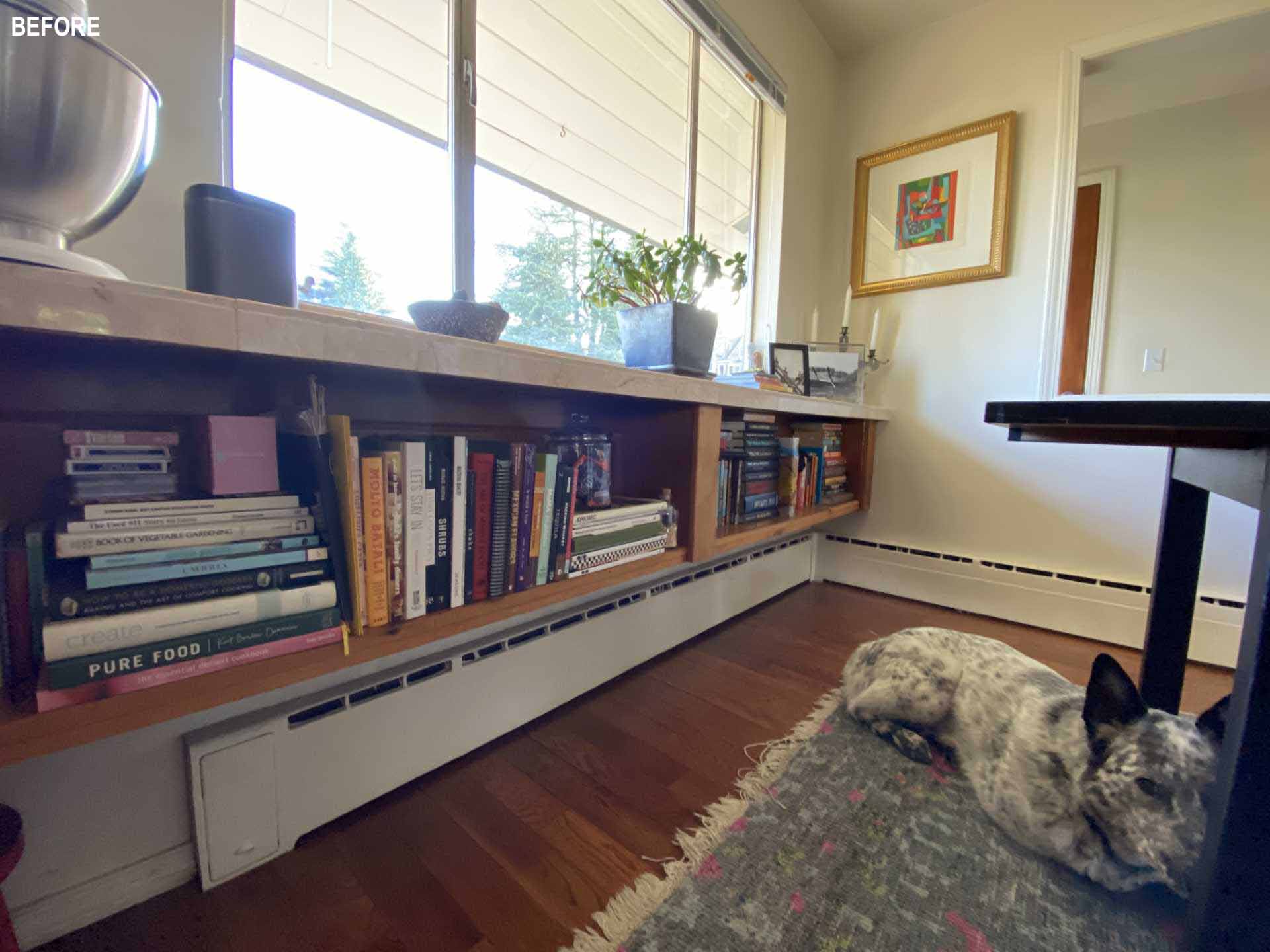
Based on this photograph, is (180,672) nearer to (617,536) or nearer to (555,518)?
(555,518)

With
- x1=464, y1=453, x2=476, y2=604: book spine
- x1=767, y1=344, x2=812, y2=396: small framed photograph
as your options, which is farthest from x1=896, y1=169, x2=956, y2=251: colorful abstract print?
x1=464, y1=453, x2=476, y2=604: book spine

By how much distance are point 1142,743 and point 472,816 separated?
106cm

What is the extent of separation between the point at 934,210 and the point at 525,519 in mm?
2241

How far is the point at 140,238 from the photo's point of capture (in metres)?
0.66

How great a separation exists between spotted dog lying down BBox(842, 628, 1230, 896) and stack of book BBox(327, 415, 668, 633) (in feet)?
2.69

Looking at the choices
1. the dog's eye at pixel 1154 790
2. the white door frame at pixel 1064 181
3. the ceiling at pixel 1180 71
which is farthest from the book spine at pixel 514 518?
the ceiling at pixel 1180 71

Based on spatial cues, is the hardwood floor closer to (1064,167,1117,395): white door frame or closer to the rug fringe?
the rug fringe

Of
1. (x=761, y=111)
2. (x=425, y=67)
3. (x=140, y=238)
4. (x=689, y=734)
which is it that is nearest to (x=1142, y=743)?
A: (x=689, y=734)

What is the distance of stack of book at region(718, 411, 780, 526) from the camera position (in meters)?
1.46

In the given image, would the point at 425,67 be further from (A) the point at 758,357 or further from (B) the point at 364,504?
(A) the point at 758,357

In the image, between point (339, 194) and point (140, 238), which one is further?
point (339, 194)

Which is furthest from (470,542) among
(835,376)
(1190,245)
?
(1190,245)

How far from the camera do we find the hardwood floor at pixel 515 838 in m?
0.67

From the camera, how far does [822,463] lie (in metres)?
1.91
